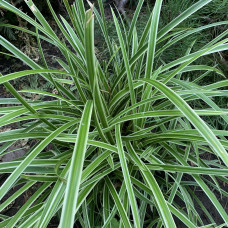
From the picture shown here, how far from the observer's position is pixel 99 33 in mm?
2014

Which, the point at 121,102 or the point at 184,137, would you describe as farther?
the point at 121,102

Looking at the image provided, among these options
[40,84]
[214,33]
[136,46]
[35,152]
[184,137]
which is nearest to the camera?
[35,152]

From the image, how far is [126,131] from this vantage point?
124cm

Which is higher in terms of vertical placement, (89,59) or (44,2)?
(44,2)

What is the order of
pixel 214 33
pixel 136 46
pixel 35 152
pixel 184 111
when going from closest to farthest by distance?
pixel 184 111 < pixel 35 152 < pixel 136 46 < pixel 214 33

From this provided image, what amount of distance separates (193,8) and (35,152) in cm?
87

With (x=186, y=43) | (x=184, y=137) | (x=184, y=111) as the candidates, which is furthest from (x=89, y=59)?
(x=186, y=43)

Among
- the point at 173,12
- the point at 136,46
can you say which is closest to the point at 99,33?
the point at 173,12

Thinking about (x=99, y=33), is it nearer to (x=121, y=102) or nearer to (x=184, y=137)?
(x=121, y=102)

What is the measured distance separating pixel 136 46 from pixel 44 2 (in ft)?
4.35

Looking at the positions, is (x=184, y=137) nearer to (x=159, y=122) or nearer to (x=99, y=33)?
(x=159, y=122)

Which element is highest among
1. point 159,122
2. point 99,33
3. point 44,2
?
point 44,2

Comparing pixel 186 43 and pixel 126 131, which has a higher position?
pixel 186 43

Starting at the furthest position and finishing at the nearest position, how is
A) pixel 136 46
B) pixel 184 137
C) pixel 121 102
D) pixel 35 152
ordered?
pixel 136 46 < pixel 121 102 < pixel 184 137 < pixel 35 152
